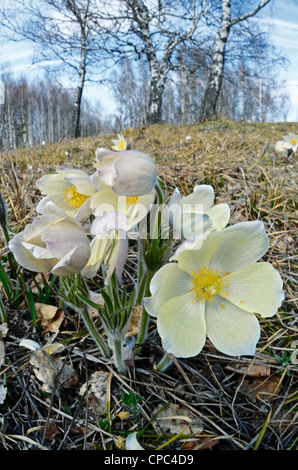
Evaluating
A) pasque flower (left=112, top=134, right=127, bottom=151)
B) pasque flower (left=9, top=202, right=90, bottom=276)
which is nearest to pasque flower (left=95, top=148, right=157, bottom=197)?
pasque flower (left=9, top=202, right=90, bottom=276)

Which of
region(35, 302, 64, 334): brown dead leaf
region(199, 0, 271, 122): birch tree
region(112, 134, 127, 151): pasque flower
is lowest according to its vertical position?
region(35, 302, 64, 334): brown dead leaf

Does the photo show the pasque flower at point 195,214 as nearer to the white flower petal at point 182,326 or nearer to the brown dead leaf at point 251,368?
the white flower petal at point 182,326

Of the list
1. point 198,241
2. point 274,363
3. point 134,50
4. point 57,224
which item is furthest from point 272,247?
point 134,50

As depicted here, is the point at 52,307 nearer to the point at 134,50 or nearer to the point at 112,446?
the point at 112,446

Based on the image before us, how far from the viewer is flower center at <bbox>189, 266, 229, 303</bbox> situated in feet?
2.21

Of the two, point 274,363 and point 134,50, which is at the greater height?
point 134,50

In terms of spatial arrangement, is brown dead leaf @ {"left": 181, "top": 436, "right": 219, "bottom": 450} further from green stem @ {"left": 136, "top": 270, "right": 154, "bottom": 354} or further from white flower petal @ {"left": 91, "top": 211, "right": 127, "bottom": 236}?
white flower petal @ {"left": 91, "top": 211, "right": 127, "bottom": 236}

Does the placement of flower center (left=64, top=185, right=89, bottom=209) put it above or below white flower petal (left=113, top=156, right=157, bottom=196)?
below

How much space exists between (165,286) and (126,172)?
224mm

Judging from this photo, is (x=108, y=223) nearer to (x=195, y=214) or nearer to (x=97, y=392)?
(x=195, y=214)

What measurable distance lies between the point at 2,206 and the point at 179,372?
2.24 feet

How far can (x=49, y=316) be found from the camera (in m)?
1.01

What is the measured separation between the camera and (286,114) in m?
32.2

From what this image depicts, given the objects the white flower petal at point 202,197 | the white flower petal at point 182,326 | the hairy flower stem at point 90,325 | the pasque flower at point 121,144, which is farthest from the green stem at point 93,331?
the pasque flower at point 121,144
